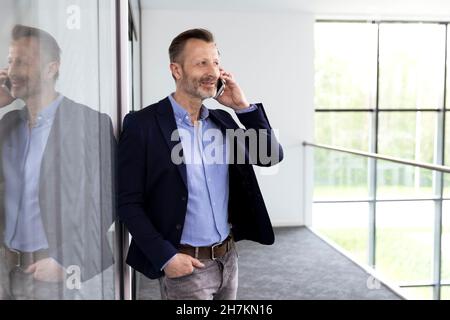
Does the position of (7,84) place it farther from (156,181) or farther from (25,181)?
(156,181)

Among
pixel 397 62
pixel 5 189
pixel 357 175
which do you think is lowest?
pixel 357 175

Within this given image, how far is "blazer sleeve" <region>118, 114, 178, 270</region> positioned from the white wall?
7.71 feet

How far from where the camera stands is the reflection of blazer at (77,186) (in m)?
0.49

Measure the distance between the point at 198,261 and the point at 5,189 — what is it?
0.38 meters

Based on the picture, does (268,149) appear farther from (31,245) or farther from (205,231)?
(31,245)

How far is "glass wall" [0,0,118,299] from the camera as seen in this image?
0.41 metres

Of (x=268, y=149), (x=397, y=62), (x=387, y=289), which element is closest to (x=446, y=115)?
(x=397, y=62)

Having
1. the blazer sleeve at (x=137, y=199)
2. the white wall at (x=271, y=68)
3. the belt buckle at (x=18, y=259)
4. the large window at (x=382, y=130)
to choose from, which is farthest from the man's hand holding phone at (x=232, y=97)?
the large window at (x=382, y=130)

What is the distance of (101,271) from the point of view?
28.3 inches

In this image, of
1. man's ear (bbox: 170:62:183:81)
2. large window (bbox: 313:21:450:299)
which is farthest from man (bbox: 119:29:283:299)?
large window (bbox: 313:21:450:299)

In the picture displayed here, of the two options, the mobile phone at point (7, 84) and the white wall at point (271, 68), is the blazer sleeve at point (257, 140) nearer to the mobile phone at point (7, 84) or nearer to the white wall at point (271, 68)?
the mobile phone at point (7, 84)

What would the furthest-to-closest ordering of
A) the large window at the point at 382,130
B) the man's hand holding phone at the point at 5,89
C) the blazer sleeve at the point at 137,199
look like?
the large window at the point at 382,130 → the blazer sleeve at the point at 137,199 → the man's hand holding phone at the point at 5,89

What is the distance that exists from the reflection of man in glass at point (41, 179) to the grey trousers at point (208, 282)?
0.50 ft

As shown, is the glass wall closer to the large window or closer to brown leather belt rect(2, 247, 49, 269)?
brown leather belt rect(2, 247, 49, 269)
